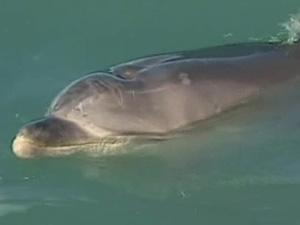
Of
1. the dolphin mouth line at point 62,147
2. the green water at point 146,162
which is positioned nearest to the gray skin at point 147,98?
the dolphin mouth line at point 62,147

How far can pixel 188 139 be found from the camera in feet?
26.9

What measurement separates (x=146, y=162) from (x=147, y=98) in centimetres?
54

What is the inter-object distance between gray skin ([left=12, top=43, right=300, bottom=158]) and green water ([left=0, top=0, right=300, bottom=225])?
0.44ft

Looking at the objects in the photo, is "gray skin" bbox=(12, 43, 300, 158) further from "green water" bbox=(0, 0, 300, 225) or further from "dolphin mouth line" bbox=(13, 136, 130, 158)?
"green water" bbox=(0, 0, 300, 225)

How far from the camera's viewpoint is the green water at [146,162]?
7395 millimetres

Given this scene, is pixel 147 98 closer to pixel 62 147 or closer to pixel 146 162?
pixel 146 162

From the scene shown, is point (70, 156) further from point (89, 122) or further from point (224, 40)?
point (224, 40)

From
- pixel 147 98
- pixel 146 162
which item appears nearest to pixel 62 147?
pixel 146 162

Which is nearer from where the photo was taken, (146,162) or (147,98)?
(146,162)

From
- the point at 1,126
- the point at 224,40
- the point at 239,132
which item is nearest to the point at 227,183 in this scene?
the point at 239,132

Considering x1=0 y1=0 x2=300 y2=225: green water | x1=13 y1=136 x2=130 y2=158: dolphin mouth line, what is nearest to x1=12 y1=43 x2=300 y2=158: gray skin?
x1=13 y1=136 x2=130 y2=158: dolphin mouth line

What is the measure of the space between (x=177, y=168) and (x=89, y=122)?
0.80 metres

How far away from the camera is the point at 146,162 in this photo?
801 centimetres

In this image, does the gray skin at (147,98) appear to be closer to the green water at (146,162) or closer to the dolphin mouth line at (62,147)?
the dolphin mouth line at (62,147)
